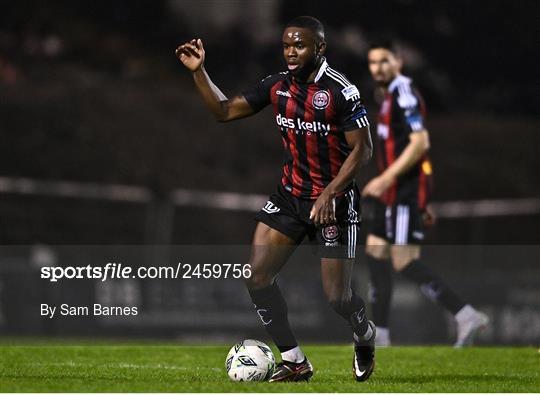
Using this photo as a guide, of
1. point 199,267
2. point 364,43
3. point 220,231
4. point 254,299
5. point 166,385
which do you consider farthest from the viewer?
point 364,43

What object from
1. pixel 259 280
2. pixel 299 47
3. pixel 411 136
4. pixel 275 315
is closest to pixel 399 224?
pixel 411 136

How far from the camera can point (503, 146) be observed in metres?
22.0

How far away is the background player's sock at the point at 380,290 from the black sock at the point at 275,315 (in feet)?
9.68

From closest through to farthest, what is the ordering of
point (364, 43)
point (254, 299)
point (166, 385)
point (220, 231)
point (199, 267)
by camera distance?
point (166, 385)
point (254, 299)
point (199, 267)
point (220, 231)
point (364, 43)

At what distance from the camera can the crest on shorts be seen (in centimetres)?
737

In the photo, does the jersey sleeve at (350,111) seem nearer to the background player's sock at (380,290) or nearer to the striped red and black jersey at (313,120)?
the striped red and black jersey at (313,120)

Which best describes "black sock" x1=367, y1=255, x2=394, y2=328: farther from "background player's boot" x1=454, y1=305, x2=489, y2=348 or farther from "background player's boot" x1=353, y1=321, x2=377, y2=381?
"background player's boot" x1=353, y1=321, x2=377, y2=381

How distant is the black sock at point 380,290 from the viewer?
10484 millimetres

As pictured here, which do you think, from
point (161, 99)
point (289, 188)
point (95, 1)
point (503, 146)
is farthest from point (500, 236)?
point (289, 188)

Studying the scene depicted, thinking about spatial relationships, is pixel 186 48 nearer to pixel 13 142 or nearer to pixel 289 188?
pixel 289 188

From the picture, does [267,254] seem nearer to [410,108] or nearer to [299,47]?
[299,47]

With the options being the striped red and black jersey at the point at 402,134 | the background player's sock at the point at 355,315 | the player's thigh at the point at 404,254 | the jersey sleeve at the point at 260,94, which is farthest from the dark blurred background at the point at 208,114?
the jersey sleeve at the point at 260,94

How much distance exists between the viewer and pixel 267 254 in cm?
743

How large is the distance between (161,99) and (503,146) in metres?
5.65
